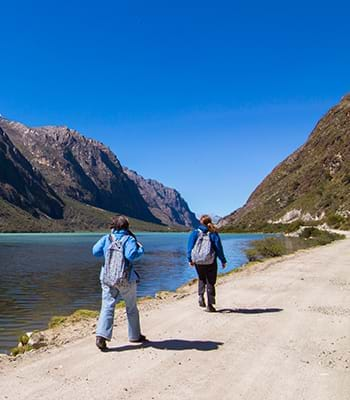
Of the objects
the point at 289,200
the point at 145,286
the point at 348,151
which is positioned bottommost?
the point at 145,286

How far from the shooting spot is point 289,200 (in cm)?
18700

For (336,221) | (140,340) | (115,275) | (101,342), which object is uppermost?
(336,221)

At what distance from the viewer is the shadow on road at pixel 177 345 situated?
8.79 meters

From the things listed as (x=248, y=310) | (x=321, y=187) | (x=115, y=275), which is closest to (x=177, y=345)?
(x=115, y=275)

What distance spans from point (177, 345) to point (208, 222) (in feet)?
15.4

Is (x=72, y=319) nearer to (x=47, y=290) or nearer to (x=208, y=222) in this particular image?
(x=208, y=222)

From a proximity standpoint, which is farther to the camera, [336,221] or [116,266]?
[336,221]

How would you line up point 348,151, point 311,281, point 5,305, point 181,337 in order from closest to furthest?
point 181,337, point 311,281, point 5,305, point 348,151

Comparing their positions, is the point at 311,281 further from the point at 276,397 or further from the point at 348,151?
the point at 348,151

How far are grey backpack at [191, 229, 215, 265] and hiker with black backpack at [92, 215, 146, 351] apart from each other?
3740 millimetres

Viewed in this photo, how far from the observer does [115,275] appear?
868cm

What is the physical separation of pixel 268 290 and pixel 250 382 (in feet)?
34.2

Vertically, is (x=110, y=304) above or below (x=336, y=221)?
below

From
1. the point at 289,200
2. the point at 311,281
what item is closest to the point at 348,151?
the point at 289,200
